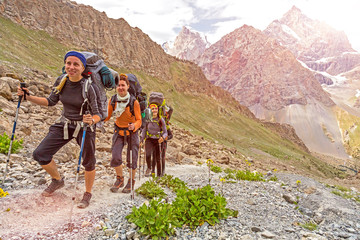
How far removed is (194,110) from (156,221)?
77.3 meters

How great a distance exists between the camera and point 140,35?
9144cm

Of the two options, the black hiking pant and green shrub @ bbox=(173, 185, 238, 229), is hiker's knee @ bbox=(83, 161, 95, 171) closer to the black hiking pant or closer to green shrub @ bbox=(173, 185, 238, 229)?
green shrub @ bbox=(173, 185, 238, 229)

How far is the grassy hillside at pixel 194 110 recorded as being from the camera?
4675 cm

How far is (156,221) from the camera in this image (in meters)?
4.18

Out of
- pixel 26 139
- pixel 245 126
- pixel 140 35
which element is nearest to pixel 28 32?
pixel 140 35

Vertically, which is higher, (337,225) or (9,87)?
(9,87)

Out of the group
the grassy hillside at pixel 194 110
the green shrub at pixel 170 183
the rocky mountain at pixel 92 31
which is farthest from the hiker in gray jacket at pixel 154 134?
the rocky mountain at pixel 92 31

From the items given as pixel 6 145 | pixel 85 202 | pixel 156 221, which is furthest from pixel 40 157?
pixel 6 145

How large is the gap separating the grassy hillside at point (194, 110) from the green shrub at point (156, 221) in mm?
43113

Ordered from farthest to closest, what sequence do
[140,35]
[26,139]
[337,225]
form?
[140,35] < [26,139] < [337,225]

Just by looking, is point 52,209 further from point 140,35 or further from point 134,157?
point 140,35

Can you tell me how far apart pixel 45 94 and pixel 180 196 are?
13862 mm

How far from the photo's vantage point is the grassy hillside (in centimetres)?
4675

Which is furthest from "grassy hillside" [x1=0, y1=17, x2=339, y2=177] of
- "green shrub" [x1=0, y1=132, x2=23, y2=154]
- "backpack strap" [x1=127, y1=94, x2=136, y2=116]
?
"backpack strap" [x1=127, y1=94, x2=136, y2=116]
